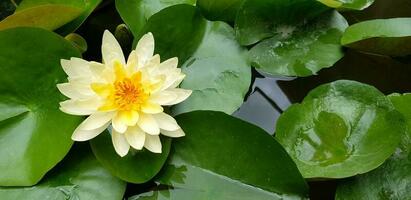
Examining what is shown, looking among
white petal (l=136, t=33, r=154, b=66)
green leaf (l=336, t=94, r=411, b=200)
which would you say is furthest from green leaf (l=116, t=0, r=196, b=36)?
green leaf (l=336, t=94, r=411, b=200)

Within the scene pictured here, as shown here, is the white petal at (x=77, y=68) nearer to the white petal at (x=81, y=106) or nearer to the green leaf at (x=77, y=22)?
the white petal at (x=81, y=106)

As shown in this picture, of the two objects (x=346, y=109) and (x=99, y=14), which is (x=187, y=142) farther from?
(x=99, y=14)

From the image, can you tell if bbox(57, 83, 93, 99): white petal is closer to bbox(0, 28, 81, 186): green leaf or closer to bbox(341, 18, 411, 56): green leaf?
bbox(0, 28, 81, 186): green leaf

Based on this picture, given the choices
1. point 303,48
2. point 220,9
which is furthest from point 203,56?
point 303,48

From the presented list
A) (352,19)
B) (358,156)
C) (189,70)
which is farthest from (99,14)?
(358,156)

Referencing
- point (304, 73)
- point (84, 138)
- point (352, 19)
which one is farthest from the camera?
point (352, 19)
